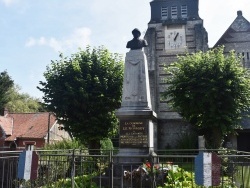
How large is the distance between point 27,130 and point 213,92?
25216mm

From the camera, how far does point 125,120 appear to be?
11.8 m

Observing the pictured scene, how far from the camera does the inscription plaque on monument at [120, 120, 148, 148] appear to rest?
11.5 m

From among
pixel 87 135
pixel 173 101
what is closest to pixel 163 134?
pixel 173 101

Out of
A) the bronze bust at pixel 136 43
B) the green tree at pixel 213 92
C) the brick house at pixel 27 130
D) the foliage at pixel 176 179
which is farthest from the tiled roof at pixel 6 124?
the foliage at pixel 176 179

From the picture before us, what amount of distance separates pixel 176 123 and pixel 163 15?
31.6ft

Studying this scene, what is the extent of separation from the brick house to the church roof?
18.9 m

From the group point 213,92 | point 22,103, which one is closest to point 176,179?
point 213,92

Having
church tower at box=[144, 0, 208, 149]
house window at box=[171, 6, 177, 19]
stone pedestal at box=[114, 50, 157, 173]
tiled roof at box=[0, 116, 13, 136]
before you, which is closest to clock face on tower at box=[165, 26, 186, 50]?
church tower at box=[144, 0, 208, 149]

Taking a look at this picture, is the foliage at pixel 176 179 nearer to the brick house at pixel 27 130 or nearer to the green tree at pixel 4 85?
the brick house at pixel 27 130

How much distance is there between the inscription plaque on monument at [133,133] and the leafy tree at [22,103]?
133 feet

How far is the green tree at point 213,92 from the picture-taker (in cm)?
1666

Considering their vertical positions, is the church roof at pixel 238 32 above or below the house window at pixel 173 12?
below

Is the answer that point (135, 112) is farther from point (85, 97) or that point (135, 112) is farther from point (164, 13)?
point (164, 13)

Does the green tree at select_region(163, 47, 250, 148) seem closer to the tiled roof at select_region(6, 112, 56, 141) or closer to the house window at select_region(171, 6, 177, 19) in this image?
the house window at select_region(171, 6, 177, 19)
